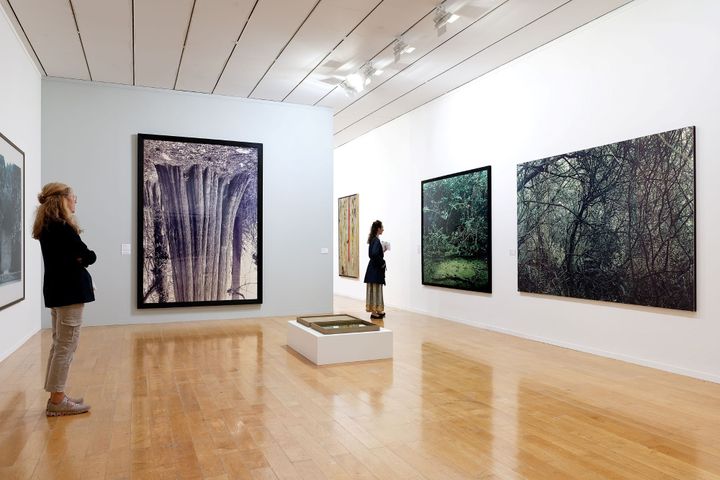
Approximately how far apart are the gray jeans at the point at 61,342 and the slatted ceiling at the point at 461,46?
5.78 metres

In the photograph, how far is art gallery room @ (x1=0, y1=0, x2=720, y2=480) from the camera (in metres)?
3.87

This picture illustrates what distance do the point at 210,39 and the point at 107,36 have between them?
1393mm

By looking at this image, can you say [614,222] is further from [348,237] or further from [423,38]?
[348,237]

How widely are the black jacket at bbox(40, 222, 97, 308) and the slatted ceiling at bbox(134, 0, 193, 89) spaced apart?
136 inches

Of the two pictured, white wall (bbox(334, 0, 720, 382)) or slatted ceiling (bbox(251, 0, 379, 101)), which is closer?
white wall (bbox(334, 0, 720, 382))

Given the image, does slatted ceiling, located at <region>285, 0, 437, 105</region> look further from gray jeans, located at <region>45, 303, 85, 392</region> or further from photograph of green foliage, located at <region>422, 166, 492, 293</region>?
gray jeans, located at <region>45, 303, 85, 392</region>

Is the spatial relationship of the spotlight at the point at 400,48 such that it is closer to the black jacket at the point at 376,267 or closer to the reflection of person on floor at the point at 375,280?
the reflection of person on floor at the point at 375,280

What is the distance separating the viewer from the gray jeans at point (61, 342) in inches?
165

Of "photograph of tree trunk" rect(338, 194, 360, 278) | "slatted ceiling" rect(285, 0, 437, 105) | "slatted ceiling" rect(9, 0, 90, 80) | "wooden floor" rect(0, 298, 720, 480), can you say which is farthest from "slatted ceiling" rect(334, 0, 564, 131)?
"slatted ceiling" rect(9, 0, 90, 80)

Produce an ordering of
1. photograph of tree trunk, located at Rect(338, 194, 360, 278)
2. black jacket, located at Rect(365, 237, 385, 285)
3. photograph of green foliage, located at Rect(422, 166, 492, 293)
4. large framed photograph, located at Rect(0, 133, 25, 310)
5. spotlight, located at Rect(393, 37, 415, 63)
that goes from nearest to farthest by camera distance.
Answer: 1. large framed photograph, located at Rect(0, 133, 25, 310)
2. spotlight, located at Rect(393, 37, 415, 63)
3. photograph of green foliage, located at Rect(422, 166, 492, 293)
4. black jacket, located at Rect(365, 237, 385, 285)
5. photograph of tree trunk, located at Rect(338, 194, 360, 278)

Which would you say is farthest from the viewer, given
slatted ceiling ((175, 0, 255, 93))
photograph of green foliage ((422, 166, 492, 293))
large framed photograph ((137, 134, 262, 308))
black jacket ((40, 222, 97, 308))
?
large framed photograph ((137, 134, 262, 308))

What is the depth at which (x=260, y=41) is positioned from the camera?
739 centimetres

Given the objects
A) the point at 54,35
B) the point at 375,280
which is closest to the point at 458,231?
the point at 375,280

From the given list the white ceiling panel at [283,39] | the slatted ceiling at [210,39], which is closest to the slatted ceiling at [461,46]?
the white ceiling panel at [283,39]
